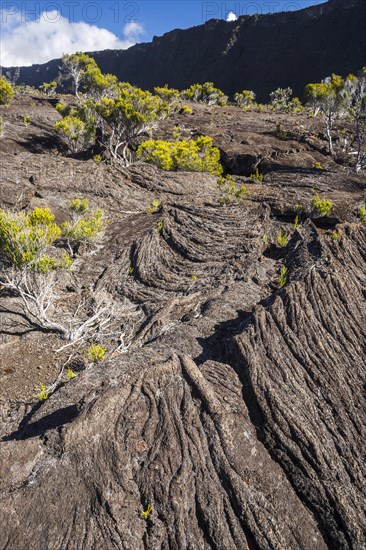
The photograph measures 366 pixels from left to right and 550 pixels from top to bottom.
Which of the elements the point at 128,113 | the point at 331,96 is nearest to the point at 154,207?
the point at 128,113

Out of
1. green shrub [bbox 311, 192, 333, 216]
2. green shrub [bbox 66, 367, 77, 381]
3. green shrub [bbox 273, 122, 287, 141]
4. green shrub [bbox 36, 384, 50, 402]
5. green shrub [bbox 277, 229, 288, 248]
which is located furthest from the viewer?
green shrub [bbox 273, 122, 287, 141]

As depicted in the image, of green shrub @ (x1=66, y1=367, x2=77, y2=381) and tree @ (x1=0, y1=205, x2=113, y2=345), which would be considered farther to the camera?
tree @ (x1=0, y1=205, x2=113, y2=345)

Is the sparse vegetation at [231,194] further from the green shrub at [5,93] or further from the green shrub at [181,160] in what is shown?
the green shrub at [5,93]

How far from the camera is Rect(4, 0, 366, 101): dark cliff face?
94.6 meters

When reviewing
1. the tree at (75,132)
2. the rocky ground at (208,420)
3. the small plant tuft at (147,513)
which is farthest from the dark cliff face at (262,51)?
the small plant tuft at (147,513)

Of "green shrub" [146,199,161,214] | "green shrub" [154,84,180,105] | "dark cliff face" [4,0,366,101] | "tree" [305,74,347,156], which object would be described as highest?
"dark cliff face" [4,0,366,101]

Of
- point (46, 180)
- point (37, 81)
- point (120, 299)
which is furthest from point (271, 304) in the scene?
point (37, 81)

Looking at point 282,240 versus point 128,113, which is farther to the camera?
point 128,113

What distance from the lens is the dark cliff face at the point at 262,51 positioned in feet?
310

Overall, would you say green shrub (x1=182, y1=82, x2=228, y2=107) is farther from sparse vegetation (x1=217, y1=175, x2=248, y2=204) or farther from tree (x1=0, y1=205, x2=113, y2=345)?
tree (x1=0, y1=205, x2=113, y2=345)

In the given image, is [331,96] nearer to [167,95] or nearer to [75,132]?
[75,132]

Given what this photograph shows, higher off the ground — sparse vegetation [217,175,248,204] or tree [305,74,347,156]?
tree [305,74,347,156]

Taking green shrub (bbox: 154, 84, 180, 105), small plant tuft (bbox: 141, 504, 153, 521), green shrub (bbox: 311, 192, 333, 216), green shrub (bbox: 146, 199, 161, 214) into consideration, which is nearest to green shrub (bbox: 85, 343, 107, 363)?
small plant tuft (bbox: 141, 504, 153, 521)

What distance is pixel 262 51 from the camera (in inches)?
4323
